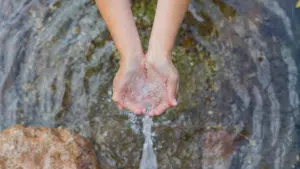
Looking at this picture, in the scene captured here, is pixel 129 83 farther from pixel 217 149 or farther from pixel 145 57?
pixel 217 149

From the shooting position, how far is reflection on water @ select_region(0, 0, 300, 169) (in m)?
3.09

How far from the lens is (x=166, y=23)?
7.93 feet

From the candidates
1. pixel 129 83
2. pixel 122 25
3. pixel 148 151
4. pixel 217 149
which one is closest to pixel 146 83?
pixel 129 83

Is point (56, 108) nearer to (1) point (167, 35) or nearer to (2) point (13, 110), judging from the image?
(2) point (13, 110)

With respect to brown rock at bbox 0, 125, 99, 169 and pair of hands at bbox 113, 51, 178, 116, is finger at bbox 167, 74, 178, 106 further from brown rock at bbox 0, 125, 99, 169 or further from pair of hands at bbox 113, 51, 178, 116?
brown rock at bbox 0, 125, 99, 169

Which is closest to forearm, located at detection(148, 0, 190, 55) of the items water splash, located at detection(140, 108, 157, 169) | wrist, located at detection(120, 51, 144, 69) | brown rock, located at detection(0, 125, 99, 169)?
wrist, located at detection(120, 51, 144, 69)

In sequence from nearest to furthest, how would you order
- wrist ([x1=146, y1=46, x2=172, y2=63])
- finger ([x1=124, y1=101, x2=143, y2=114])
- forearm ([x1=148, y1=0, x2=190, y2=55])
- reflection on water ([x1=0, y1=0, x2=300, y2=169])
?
forearm ([x1=148, y1=0, x2=190, y2=55]), wrist ([x1=146, y1=46, x2=172, y2=63]), finger ([x1=124, y1=101, x2=143, y2=114]), reflection on water ([x1=0, y1=0, x2=300, y2=169])

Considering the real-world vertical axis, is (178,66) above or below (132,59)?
below

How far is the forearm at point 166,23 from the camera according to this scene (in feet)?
7.81

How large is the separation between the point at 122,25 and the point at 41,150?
1132 millimetres

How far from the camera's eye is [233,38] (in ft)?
10.3

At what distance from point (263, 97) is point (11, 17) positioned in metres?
2.33

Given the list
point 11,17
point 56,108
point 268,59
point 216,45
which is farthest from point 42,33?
point 268,59

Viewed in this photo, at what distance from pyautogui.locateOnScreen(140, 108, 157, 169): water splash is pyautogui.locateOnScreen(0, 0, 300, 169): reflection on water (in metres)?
0.05
